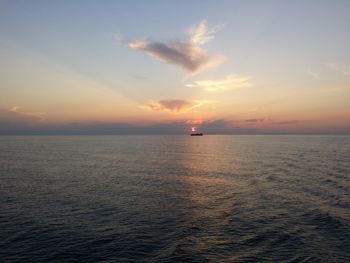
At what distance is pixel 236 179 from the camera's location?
63.4 metres

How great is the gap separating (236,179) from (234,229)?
32.8m

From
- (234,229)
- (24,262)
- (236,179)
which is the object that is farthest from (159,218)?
(236,179)

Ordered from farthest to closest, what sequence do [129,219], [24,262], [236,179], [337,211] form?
[236,179]
[337,211]
[129,219]
[24,262]

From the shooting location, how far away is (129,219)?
34.5 m

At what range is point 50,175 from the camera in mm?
66188

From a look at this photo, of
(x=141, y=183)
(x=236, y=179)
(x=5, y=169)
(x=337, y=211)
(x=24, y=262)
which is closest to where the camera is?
(x=24, y=262)

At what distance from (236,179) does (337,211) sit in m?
27.2

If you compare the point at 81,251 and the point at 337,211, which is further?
the point at 337,211

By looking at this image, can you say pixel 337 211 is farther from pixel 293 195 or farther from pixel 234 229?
pixel 234 229

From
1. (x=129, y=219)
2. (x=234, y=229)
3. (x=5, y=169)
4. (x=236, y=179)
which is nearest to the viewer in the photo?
(x=234, y=229)

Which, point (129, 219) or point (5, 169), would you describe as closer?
point (129, 219)

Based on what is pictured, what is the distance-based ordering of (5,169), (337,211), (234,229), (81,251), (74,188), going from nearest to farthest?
(81,251)
(234,229)
(337,211)
(74,188)
(5,169)

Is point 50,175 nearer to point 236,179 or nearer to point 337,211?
point 236,179

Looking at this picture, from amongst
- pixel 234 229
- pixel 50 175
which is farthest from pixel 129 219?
pixel 50 175
